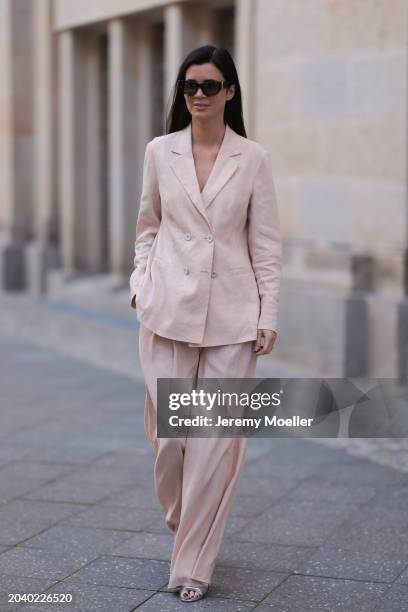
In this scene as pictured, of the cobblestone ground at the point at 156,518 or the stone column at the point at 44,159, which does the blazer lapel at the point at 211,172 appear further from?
the stone column at the point at 44,159

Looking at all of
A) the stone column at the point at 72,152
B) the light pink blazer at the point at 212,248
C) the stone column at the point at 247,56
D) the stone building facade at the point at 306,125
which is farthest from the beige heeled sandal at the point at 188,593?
the stone column at the point at 72,152

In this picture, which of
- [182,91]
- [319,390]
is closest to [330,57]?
[319,390]

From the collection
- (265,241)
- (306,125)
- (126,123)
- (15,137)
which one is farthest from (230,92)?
(15,137)

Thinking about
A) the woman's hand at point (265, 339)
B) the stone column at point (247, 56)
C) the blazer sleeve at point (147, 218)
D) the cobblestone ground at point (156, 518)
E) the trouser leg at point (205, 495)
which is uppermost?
the stone column at point (247, 56)

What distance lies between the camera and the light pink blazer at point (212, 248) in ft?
13.3

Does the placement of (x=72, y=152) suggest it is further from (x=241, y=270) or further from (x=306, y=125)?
(x=241, y=270)

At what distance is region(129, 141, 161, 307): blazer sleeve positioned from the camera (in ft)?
13.8

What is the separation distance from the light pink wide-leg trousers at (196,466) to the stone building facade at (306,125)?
11.2 feet

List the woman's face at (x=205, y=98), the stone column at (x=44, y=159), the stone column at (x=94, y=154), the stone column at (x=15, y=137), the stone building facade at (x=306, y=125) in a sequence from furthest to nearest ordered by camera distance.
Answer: the stone column at (x=15, y=137), the stone column at (x=44, y=159), the stone column at (x=94, y=154), the stone building facade at (x=306, y=125), the woman's face at (x=205, y=98)

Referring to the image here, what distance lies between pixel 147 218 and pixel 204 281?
39cm

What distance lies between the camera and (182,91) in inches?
163

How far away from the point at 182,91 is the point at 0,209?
30.5ft

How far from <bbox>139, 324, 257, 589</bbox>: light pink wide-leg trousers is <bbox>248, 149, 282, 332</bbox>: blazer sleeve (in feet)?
0.50

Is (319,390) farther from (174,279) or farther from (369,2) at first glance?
(174,279)
